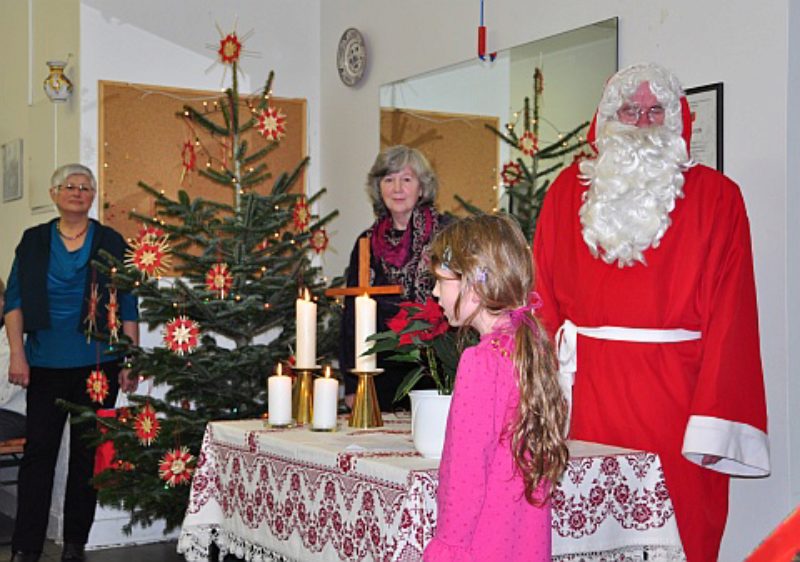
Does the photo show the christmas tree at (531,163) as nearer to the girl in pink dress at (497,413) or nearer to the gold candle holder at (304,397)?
the gold candle holder at (304,397)

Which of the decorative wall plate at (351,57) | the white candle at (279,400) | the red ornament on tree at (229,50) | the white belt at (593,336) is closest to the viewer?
the white belt at (593,336)

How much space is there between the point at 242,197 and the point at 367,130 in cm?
128

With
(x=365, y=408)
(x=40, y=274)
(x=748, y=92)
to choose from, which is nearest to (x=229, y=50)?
(x=40, y=274)

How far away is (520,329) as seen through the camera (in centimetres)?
223

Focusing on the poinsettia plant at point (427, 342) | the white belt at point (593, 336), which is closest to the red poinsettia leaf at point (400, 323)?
the poinsettia plant at point (427, 342)

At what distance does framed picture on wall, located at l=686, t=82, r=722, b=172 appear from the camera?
4066 mm

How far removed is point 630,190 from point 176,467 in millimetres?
2471

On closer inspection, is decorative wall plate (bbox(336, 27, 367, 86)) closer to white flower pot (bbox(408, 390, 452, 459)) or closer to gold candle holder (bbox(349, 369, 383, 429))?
gold candle holder (bbox(349, 369, 383, 429))

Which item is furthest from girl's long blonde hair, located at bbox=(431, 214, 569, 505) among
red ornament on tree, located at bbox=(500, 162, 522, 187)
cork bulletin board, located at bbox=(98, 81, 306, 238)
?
cork bulletin board, located at bbox=(98, 81, 306, 238)

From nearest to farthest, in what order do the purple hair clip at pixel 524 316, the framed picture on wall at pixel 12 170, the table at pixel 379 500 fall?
1. the purple hair clip at pixel 524 316
2. the table at pixel 379 500
3. the framed picture on wall at pixel 12 170

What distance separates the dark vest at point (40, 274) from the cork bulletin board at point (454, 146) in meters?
1.58

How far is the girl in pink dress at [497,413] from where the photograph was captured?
2.14 metres

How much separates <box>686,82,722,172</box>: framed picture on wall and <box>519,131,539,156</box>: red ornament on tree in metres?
0.98

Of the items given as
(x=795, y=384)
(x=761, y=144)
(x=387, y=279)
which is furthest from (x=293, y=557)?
(x=761, y=144)
